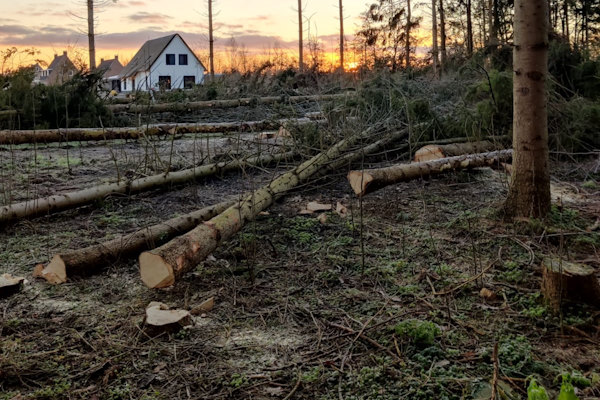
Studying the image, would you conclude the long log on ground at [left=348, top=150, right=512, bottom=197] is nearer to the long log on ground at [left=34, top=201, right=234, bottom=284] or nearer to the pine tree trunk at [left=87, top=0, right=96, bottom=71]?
the long log on ground at [left=34, top=201, right=234, bottom=284]

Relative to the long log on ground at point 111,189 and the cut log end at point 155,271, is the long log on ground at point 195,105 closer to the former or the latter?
the long log on ground at point 111,189

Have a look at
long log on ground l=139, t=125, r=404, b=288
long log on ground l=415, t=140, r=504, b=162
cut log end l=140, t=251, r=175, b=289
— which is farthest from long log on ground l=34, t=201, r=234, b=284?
long log on ground l=415, t=140, r=504, b=162

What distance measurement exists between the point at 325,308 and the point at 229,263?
1.13m

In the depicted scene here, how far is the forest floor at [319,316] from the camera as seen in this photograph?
2.43 meters

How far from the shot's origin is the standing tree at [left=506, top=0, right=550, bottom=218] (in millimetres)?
4348

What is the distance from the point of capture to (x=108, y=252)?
396cm

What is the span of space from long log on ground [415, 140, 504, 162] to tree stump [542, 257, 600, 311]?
3.76 metres

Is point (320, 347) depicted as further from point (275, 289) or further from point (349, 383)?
point (275, 289)

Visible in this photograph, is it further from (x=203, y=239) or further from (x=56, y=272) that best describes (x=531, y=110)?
(x=56, y=272)

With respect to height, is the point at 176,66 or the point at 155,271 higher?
the point at 176,66

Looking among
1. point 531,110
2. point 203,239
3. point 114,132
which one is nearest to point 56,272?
point 203,239

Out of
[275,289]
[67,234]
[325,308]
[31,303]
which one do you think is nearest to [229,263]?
[275,289]

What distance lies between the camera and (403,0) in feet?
76.9

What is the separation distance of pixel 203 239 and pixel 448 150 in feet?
14.0
